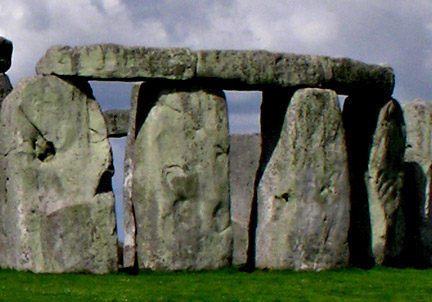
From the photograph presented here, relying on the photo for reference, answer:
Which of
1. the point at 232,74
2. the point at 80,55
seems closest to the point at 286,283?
the point at 232,74

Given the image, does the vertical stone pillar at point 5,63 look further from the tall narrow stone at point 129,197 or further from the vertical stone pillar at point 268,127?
the vertical stone pillar at point 268,127

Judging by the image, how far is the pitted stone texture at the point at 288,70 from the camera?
1711 cm

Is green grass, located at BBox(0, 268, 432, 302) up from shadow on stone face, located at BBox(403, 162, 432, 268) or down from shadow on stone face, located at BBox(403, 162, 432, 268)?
down

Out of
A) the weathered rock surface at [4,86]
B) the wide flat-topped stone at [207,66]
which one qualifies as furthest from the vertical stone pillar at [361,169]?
the weathered rock surface at [4,86]

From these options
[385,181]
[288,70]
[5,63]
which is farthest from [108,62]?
[385,181]

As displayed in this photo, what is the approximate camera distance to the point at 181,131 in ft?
56.2

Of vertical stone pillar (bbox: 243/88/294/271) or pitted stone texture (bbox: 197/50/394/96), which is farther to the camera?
vertical stone pillar (bbox: 243/88/294/271)

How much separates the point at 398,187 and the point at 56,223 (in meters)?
5.84

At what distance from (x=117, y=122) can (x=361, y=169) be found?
5825 mm

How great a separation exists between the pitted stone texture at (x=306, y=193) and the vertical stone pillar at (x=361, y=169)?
1.38 m

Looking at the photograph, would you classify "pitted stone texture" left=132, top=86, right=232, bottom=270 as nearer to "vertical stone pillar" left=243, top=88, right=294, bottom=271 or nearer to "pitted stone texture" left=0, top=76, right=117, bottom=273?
"pitted stone texture" left=0, top=76, right=117, bottom=273

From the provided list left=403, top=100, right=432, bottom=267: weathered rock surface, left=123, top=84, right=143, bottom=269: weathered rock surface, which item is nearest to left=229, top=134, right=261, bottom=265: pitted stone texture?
left=123, top=84, right=143, bottom=269: weathered rock surface

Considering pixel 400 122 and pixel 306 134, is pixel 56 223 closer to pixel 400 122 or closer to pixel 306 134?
pixel 306 134

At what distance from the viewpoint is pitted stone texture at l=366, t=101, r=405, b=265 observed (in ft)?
62.8
